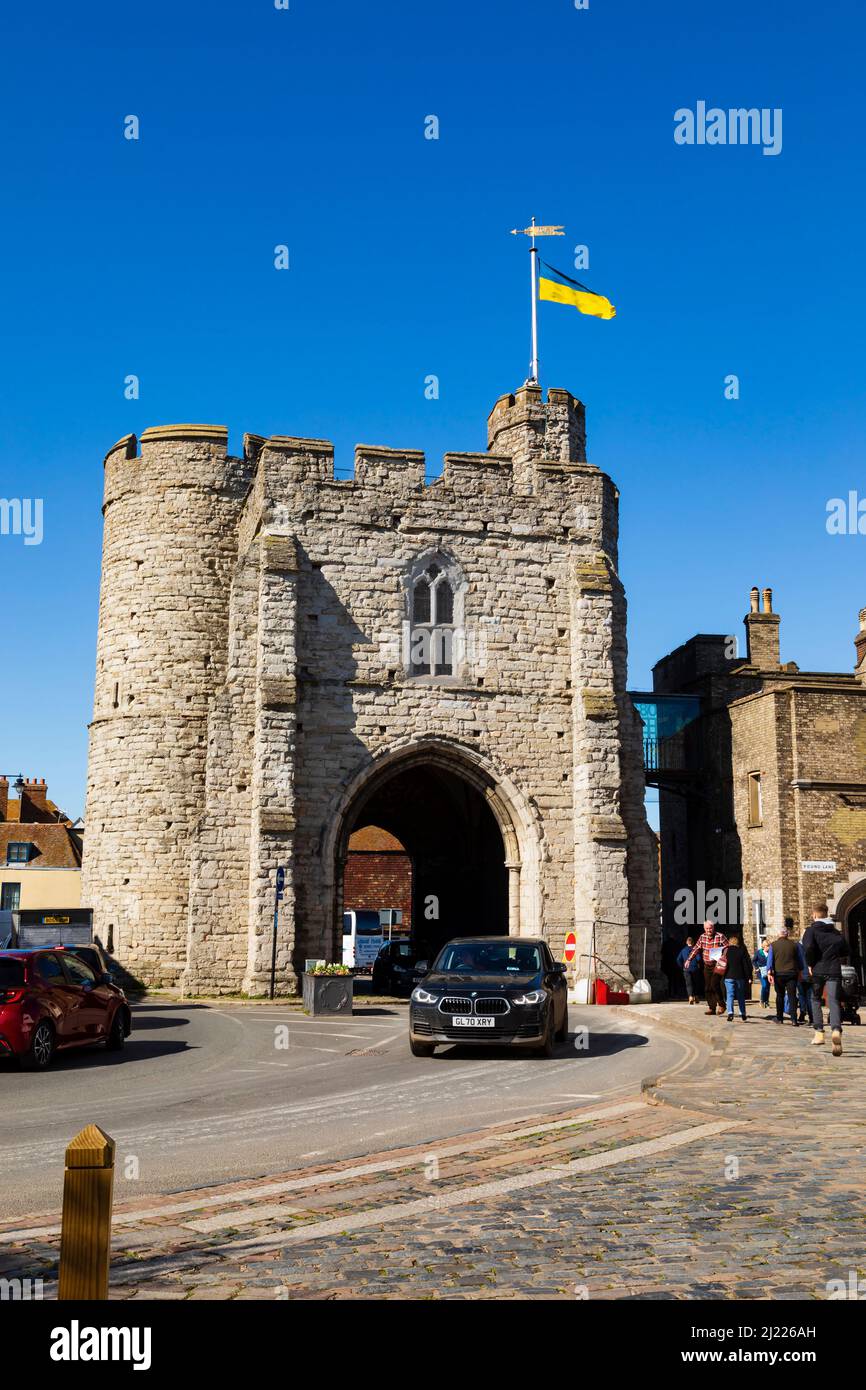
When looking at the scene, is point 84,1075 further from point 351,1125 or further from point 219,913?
point 219,913

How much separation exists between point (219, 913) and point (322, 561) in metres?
7.67

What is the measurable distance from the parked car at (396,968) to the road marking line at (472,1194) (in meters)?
19.1

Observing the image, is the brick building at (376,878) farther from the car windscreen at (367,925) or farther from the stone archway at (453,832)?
the stone archway at (453,832)

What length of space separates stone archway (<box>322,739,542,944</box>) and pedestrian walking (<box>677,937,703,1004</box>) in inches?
127

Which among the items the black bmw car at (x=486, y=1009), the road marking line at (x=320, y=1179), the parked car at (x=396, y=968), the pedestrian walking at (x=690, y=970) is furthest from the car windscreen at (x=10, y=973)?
the parked car at (x=396, y=968)

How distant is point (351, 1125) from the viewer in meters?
9.37

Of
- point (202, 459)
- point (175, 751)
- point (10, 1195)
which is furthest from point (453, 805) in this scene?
point (10, 1195)

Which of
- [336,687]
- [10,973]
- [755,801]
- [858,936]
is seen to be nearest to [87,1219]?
[10,973]

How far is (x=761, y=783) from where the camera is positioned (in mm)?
29734

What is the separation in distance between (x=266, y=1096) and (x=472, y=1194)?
5.05m

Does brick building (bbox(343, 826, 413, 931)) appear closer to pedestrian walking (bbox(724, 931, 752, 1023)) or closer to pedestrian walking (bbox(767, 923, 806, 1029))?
pedestrian walking (bbox(724, 931, 752, 1023))

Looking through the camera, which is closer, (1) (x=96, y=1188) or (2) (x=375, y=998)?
(1) (x=96, y=1188)

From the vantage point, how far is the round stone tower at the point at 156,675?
2739cm

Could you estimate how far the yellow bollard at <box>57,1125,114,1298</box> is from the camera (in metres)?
3.68
